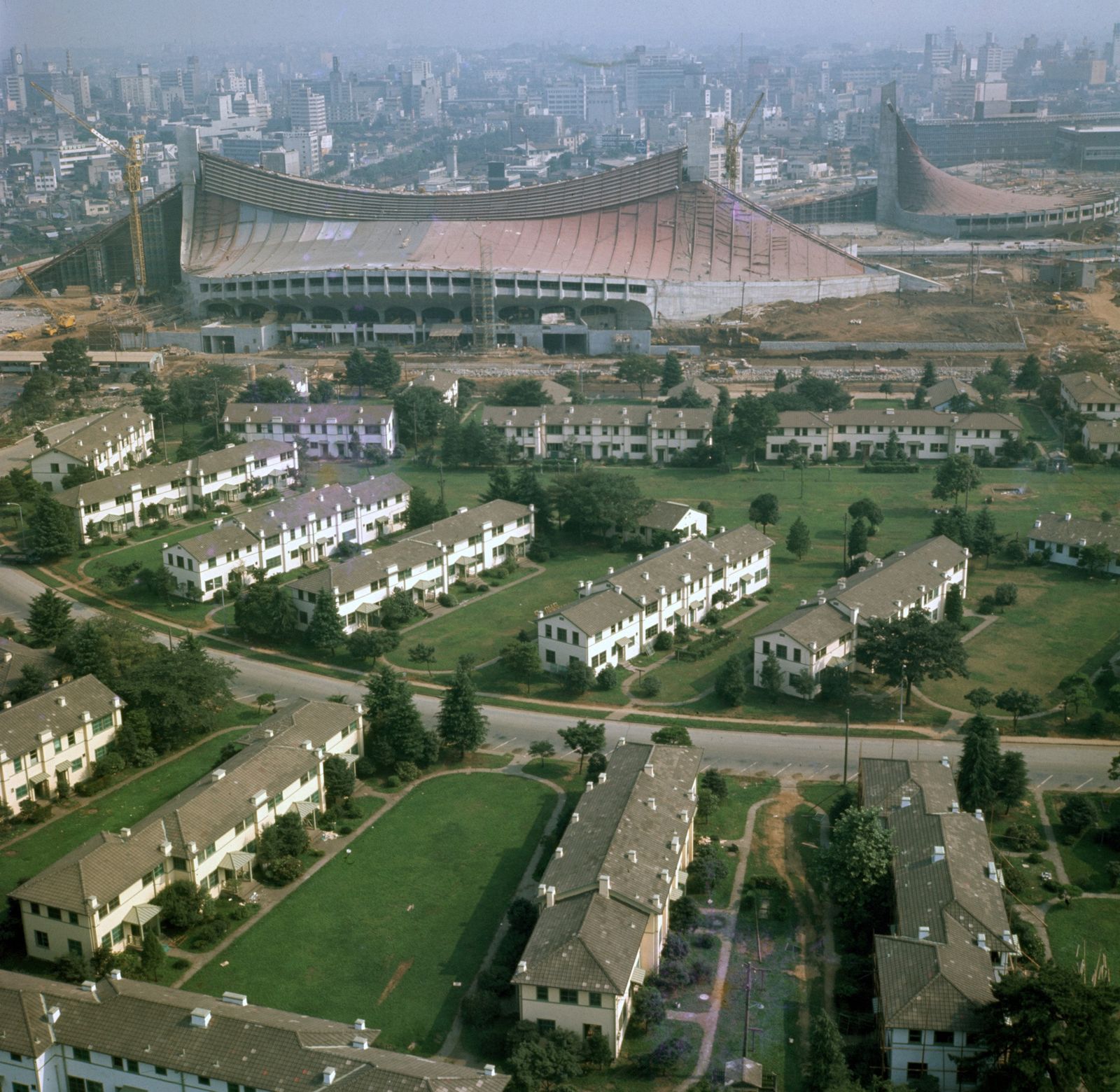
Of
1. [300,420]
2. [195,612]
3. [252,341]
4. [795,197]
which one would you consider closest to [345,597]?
[195,612]

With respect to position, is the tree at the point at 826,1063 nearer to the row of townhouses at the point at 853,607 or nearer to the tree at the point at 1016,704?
the tree at the point at 1016,704

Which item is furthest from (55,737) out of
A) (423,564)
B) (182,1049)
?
(423,564)

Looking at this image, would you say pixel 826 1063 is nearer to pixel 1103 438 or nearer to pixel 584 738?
pixel 584 738

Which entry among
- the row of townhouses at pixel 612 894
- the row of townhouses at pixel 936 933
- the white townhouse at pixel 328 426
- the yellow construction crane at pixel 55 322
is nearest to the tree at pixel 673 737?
the row of townhouses at pixel 612 894

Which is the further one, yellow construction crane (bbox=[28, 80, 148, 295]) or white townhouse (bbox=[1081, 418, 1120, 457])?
yellow construction crane (bbox=[28, 80, 148, 295])

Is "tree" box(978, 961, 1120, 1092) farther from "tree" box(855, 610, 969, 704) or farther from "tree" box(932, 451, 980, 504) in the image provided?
"tree" box(932, 451, 980, 504)

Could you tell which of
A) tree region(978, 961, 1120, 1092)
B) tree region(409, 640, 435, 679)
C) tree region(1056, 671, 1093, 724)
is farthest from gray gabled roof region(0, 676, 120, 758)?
tree region(1056, 671, 1093, 724)
